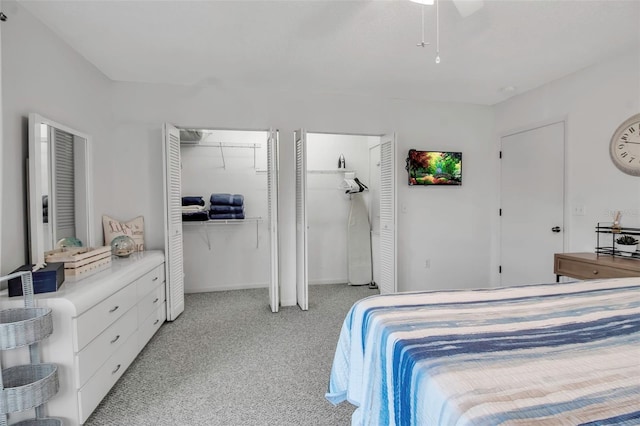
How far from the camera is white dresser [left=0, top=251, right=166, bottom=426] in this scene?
5.55 feet

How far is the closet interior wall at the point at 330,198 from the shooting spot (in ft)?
15.7

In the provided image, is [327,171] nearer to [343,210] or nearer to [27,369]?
[343,210]

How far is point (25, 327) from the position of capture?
1.48 m

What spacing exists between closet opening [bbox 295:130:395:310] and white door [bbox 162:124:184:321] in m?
1.88

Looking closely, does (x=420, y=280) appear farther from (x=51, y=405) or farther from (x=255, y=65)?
(x=51, y=405)

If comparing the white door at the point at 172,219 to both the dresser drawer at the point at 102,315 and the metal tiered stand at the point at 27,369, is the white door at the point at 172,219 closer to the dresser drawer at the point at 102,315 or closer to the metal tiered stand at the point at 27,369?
the dresser drawer at the point at 102,315

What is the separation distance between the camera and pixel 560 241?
11.3 feet

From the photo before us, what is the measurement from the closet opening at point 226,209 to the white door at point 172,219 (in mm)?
751

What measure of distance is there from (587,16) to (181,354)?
394 centimetres

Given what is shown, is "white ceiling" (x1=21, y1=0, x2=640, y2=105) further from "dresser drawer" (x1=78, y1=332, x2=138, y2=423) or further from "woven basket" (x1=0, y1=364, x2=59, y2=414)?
"dresser drawer" (x1=78, y1=332, x2=138, y2=423)

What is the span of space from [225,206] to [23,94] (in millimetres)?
2343

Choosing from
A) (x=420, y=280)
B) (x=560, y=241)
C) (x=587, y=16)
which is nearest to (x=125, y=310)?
(x=420, y=280)

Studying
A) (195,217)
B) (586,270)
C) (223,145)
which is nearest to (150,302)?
(195,217)

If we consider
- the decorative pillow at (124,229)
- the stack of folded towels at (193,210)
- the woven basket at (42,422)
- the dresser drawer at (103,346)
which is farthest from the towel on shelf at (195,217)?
the woven basket at (42,422)
